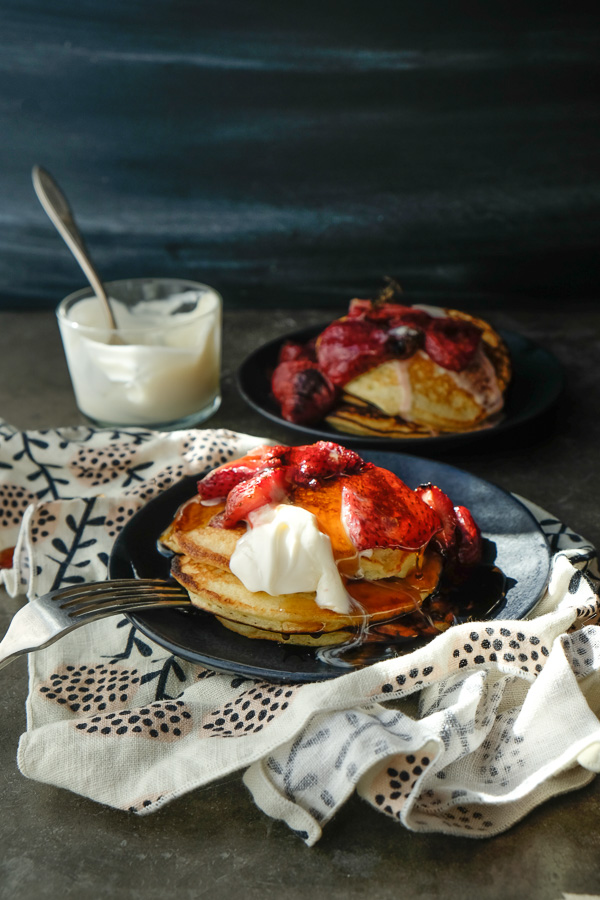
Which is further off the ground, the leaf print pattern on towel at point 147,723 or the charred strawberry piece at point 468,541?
the charred strawberry piece at point 468,541

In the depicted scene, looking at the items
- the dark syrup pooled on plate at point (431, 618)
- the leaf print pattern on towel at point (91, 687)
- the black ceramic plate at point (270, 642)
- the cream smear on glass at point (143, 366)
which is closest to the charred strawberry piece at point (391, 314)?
the cream smear on glass at point (143, 366)

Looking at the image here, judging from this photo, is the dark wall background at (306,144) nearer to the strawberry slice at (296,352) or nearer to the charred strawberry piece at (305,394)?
the strawberry slice at (296,352)

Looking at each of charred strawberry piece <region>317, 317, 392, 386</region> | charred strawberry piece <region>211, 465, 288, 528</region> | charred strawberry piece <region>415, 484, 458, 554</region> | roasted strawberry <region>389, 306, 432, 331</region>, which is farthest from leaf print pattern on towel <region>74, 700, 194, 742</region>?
roasted strawberry <region>389, 306, 432, 331</region>

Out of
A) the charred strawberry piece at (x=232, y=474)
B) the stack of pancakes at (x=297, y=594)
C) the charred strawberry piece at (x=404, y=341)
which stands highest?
the charred strawberry piece at (x=232, y=474)

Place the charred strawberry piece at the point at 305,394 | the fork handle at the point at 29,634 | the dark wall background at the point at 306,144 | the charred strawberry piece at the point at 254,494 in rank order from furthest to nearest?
1. the dark wall background at the point at 306,144
2. the charred strawberry piece at the point at 305,394
3. the charred strawberry piece at the point at 254,494
4. the fork handle at the point at 29,634

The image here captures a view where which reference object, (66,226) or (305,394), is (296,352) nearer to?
(305,394)

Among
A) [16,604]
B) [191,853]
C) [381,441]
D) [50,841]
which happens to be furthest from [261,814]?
[381,441]
